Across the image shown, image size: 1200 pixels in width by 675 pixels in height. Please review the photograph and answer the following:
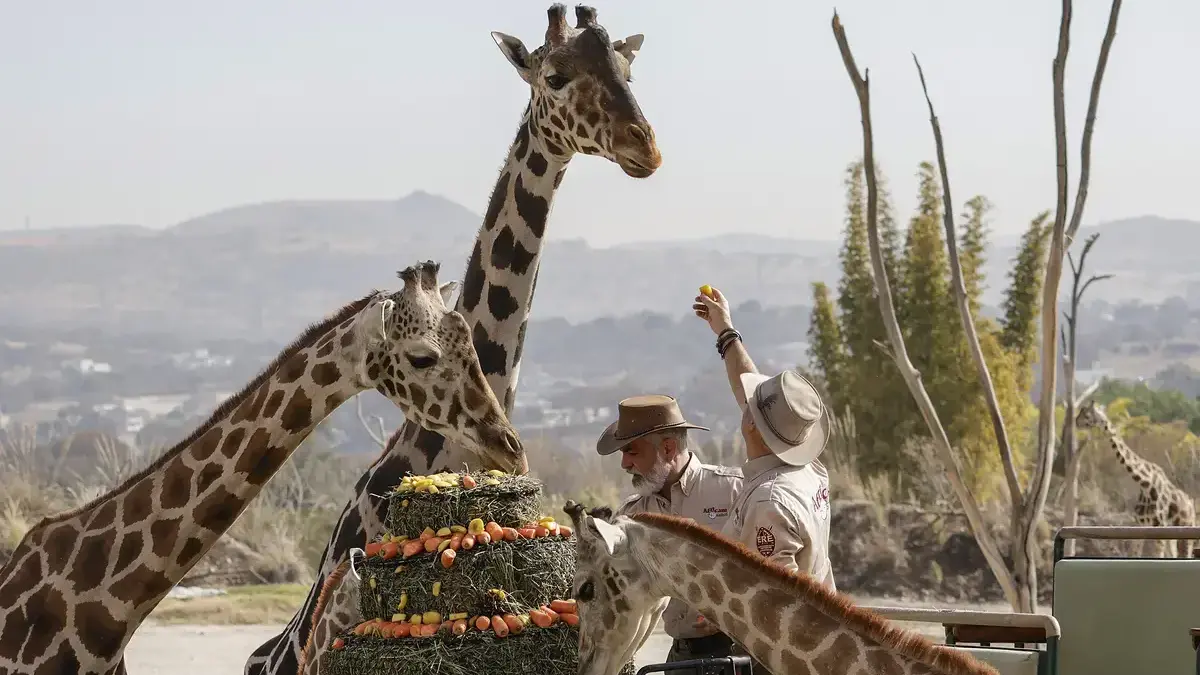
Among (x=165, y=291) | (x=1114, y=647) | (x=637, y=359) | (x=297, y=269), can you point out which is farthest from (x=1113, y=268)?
(x=1114, y=647)

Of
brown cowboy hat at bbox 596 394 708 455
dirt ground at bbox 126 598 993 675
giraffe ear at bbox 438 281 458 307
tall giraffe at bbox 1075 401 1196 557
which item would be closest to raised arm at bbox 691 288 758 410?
brown cowboy hat at bbox 596 394 708 455

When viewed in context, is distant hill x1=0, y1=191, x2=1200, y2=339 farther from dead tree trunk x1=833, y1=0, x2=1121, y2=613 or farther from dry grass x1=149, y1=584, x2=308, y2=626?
dead tree trunk x1=833, y1=0, x2=1121, y2=613

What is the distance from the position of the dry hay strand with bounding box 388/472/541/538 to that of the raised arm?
1.19 m

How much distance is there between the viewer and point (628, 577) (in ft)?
15.9

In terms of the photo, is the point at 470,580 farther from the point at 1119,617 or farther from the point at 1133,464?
the point at 1133,464

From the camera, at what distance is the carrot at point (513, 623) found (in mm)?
4805

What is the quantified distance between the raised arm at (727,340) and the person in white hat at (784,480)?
508 millimetres

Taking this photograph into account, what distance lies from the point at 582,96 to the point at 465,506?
2305 millimetres

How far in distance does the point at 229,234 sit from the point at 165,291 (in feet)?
25.0

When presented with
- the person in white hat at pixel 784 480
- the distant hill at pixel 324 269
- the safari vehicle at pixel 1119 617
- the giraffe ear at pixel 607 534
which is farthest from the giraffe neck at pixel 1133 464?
the distant hill at pixel 324 269

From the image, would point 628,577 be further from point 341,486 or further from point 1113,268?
point 1113,268

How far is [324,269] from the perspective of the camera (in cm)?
7256

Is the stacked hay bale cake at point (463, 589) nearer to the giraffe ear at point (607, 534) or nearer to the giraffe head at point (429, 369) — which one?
the giraffe ear at point (607, 534)

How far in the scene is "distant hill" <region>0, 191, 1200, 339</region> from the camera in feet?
227
